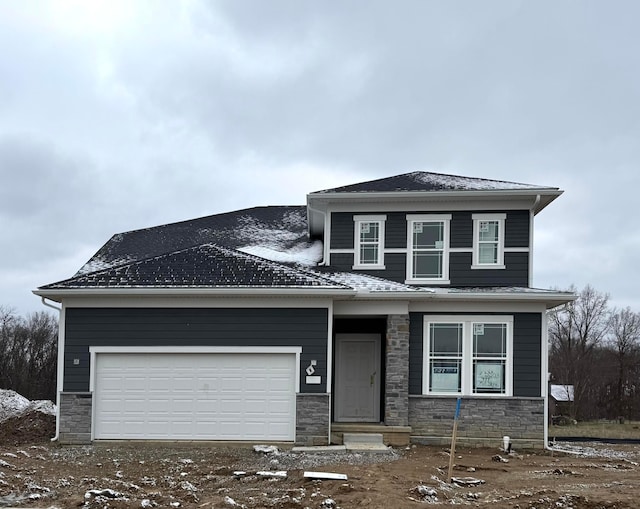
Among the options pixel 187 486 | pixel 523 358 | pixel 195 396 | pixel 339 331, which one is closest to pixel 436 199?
pixel 339 331

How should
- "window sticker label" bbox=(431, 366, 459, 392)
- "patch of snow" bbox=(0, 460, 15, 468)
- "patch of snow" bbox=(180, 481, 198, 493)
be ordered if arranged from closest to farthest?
"patch of snow" bbox=(180, 481, 198, 493), "patch of snow" bbox=(0, 460, 15, 468), "window sticker label" bbox=(431, 366, 459, 392)

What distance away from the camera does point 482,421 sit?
46.3 ft

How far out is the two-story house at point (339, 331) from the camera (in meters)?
13.2

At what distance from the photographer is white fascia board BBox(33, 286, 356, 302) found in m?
13.0

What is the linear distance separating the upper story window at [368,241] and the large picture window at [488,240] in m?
2.20

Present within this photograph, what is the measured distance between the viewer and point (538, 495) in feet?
28.6

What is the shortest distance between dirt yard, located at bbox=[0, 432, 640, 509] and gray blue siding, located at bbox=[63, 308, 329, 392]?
6.45ft

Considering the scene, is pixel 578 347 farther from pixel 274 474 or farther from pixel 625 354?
pixel 274 474

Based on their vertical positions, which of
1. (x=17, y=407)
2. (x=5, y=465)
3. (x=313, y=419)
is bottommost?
(x=17, y=407)

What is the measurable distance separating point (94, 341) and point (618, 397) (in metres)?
35.9

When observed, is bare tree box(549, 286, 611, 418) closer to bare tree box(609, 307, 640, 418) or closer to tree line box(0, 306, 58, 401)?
bare tree box(609, 307, 640, 418)

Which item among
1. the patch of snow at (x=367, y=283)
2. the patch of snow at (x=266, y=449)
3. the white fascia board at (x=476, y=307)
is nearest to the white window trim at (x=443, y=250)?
the patch of snow at (x=367, y=283)

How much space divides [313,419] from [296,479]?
3.47 metres

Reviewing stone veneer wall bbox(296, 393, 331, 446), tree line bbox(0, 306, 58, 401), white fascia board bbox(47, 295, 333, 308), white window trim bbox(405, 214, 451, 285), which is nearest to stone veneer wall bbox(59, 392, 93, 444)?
white fascia board bbox(47, 295, 333, 308)
